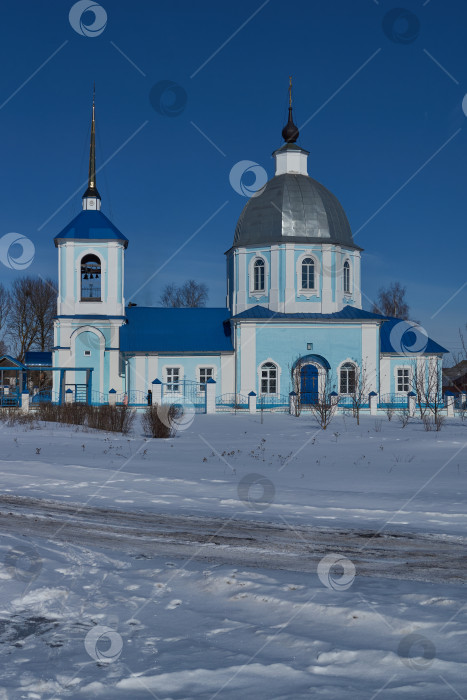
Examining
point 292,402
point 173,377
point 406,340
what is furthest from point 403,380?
point 173,377

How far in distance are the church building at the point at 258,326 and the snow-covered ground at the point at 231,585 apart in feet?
65.1

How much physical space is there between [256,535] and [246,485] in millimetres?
2976

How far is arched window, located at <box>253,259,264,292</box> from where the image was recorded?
31.3m

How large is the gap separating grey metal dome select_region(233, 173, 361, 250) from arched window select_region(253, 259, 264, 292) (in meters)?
1.00

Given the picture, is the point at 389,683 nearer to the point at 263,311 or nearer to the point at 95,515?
the point at 95,515

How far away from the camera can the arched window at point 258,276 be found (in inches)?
1233

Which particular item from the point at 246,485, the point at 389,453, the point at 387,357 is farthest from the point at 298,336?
the point at 246,485

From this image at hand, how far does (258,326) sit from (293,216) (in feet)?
18.4

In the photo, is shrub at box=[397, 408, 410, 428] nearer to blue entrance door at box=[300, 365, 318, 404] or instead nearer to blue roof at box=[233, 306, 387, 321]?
blue entrance door at box=[300, 365, 318, 404]

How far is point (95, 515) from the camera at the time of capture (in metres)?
7.02

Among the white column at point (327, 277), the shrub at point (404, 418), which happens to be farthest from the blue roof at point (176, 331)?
the shrub at point (404, 418)

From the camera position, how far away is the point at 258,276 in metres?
31.5

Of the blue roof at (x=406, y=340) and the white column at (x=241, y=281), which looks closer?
the white column at (x=241, y=281)

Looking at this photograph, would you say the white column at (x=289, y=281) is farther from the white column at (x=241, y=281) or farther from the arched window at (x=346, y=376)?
the arched window at (x=346, y=376)
